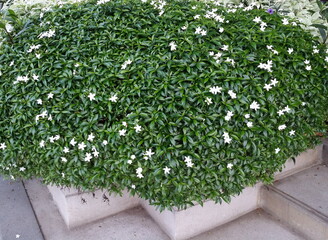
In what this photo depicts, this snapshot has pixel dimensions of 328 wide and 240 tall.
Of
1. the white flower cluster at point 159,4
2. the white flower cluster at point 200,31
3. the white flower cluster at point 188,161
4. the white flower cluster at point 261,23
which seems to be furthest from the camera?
the white flower cluster at point 159,4

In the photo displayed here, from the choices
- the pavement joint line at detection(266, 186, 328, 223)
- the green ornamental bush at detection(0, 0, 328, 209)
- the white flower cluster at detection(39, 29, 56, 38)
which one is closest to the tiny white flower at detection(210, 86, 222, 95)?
the green ornamental bush at detection(0, 0, 328, 209)

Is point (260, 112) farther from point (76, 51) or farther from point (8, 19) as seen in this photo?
point (8, 19)

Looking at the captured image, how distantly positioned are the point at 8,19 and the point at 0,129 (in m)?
1.13

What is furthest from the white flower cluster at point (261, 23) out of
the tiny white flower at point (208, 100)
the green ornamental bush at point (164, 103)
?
the tiny white flower at point (208, 100)

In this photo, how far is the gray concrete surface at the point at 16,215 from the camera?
2.53 metres

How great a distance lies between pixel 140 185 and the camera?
6.73 feet

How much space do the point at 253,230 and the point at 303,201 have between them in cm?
45

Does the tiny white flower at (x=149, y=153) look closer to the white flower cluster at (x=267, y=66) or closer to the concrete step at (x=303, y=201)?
the white flower cluster at (x=267, y=66)

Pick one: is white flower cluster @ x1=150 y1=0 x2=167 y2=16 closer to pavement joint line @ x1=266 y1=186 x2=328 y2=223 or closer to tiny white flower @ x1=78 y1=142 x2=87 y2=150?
tiny white flower @ x1=78 y1=142 x2=87 y2=150

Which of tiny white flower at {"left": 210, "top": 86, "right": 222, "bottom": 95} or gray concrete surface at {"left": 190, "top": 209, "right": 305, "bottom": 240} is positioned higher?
tiny white flower at {"left": 210, "top": 86, "right": 222, "bottom": 95}

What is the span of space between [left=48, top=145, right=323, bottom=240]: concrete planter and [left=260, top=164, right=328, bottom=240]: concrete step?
9 centimetres

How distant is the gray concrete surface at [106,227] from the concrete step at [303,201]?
36.9 inches

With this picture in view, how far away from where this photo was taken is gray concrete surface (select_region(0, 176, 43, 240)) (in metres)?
2.53

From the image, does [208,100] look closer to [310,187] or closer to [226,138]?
[226,138]
